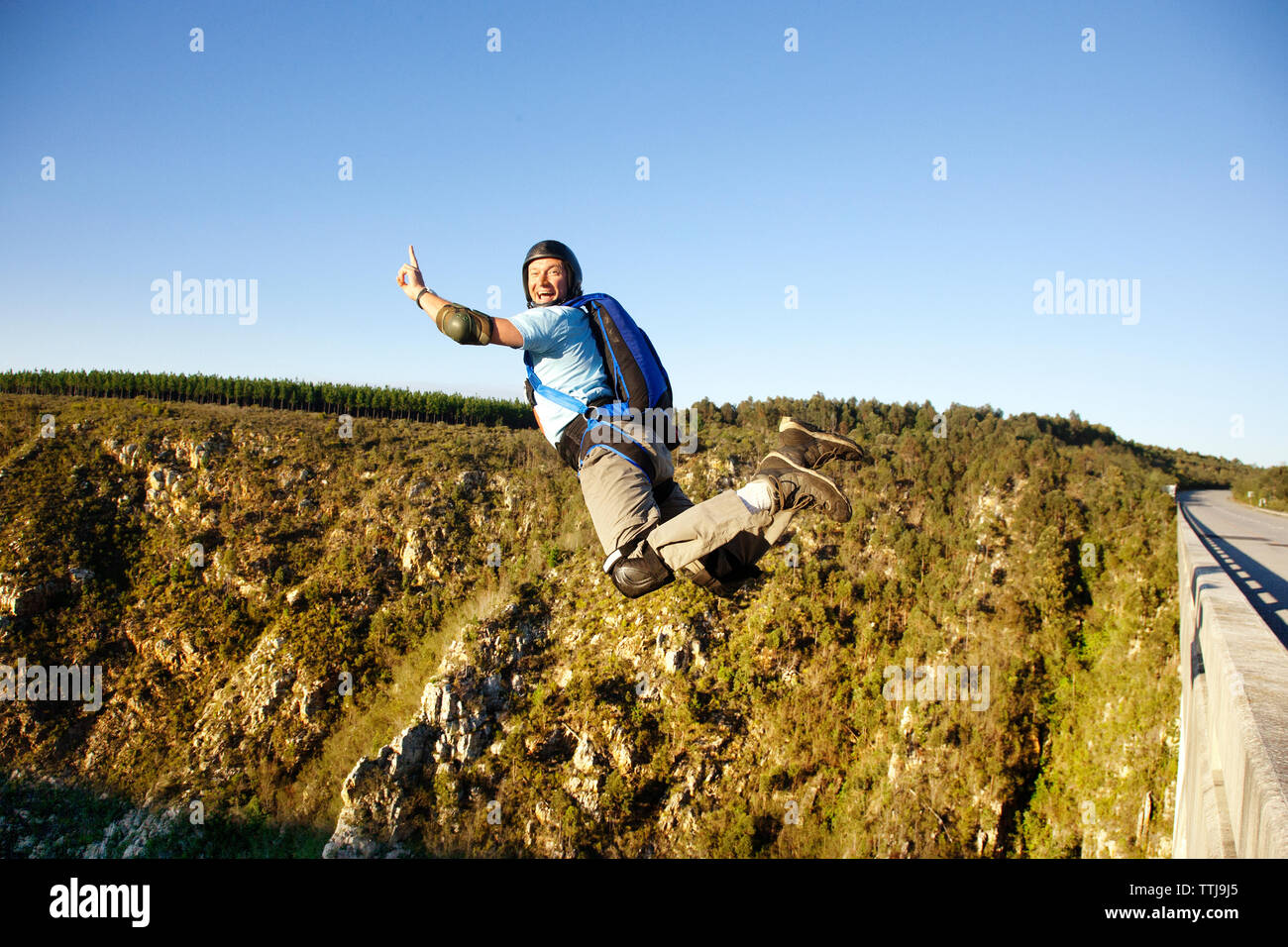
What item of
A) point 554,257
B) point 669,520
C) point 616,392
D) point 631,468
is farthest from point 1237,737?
point 554,257

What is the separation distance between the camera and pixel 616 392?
202 inches

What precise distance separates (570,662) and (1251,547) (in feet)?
69.7

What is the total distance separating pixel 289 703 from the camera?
26.6 m

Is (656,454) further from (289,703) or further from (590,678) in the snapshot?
(289,703)

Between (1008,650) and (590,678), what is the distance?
14626 mm

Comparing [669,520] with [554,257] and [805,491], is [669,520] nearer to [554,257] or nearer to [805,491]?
[805,491]

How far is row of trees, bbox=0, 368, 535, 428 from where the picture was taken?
48938 millimetres

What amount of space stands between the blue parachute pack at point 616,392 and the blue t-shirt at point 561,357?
5 centimetres

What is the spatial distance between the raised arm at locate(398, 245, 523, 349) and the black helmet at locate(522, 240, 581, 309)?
2.64 ft

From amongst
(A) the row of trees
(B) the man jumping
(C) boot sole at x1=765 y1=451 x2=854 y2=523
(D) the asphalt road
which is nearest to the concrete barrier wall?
(D) the asphalt road

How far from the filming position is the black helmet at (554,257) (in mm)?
5070

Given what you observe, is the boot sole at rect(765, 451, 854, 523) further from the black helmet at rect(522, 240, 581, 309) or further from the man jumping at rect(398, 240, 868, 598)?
the black helmet at rect(522, 240, 581, 309)

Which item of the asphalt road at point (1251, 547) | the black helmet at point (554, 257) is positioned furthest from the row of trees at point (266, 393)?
the black helmet at point (554, 257)
